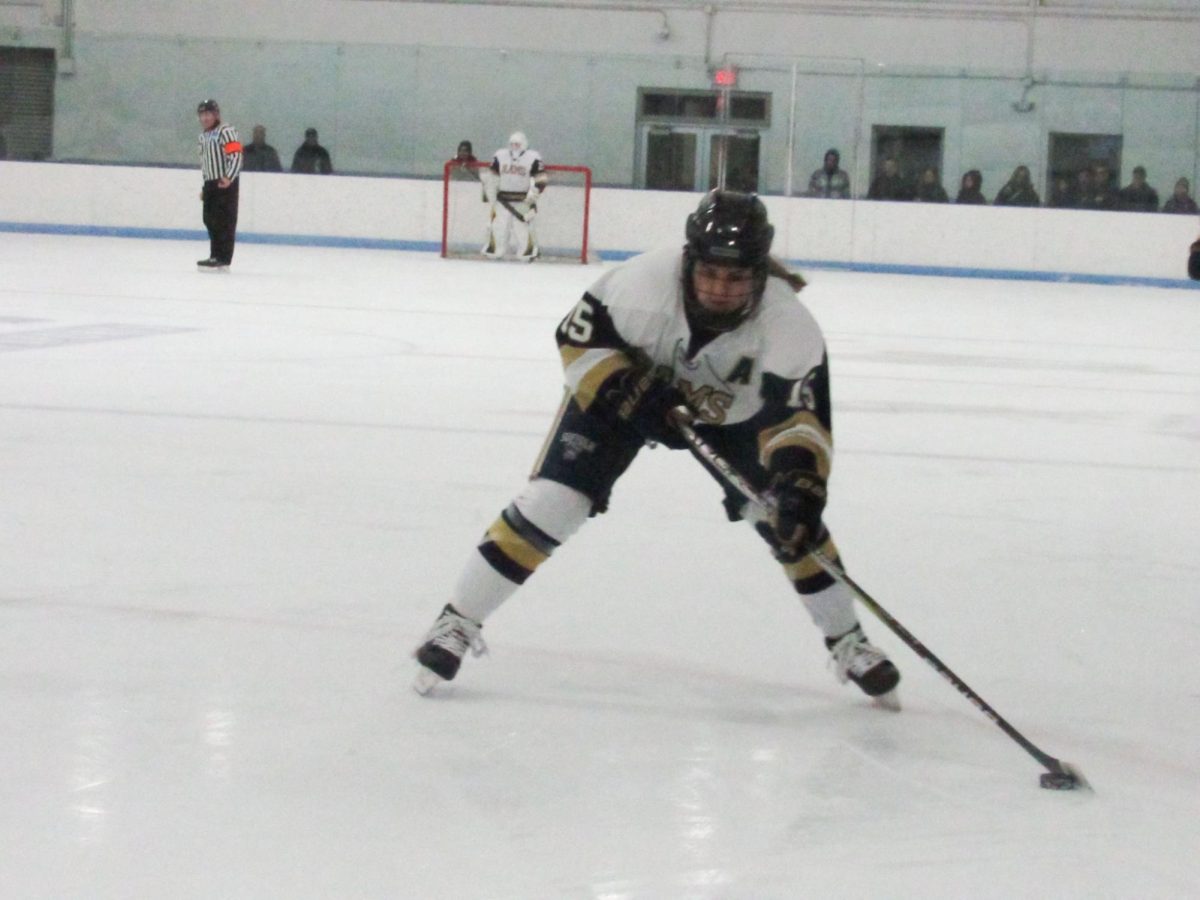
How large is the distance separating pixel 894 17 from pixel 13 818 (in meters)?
15.9

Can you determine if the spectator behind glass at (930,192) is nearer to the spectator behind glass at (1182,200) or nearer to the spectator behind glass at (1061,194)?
the spectator behind glass at (1061,194)

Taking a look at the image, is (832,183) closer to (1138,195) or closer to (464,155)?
(1138,195)

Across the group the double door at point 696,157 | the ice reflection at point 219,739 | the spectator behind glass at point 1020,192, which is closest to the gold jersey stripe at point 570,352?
the ice reflection at point 219,739

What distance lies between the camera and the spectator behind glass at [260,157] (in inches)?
613

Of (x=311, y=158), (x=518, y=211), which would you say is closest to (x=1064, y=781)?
(x=518, y=211)

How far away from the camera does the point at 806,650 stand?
2.75 meters

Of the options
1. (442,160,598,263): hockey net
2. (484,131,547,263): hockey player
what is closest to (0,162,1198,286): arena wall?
(442,160,598,263): hockey net

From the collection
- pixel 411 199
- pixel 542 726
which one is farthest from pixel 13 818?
pixel 411 199

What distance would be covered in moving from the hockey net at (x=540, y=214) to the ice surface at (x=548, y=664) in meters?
9.50

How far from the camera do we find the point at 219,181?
35.9ft

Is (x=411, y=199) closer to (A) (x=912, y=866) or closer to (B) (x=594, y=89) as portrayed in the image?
(B) (x=594, y=89)

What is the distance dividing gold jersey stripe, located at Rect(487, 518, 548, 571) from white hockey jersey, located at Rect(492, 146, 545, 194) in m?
12.6

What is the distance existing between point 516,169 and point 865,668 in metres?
12.7

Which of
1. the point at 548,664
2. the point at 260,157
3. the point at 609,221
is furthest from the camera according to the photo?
the point at 260,157
